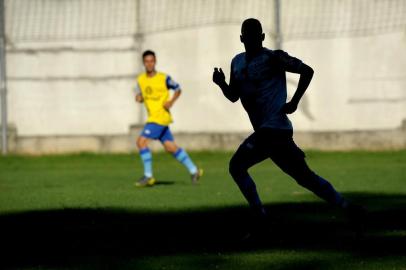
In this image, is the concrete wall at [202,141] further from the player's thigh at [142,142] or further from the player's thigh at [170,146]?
the player's thigh at [142,142]

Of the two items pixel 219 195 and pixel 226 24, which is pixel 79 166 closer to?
pixel 226 24

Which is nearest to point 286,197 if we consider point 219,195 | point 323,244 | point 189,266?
point 219,195

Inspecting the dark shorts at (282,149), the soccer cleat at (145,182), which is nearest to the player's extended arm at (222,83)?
the dark shorts at (282,149)

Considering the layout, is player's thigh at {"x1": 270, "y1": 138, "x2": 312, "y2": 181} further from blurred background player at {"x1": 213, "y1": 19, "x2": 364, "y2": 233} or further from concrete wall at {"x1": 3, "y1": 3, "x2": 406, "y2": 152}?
concrete wall at {"x1": 3, "y1": 3, "x2": 406, "y2": 152}

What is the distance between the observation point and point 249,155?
902cm

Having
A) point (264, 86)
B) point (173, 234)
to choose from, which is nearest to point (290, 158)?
point (264, 86)

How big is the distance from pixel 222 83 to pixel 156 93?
7.72 metres

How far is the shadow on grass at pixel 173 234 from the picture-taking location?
7910 mm

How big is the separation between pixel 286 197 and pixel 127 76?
1083cm

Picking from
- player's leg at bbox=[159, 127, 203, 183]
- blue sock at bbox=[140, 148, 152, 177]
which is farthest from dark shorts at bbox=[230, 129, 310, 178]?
player's leg at bbox=[159, 127, 203, 183]

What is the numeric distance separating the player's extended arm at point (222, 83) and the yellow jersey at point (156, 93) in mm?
7379

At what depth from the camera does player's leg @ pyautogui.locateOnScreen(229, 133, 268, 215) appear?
9.01 m

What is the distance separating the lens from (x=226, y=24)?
23438 mm

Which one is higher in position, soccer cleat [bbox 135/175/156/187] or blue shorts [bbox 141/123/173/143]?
blue shorts [bbox 141/123/173/143]
